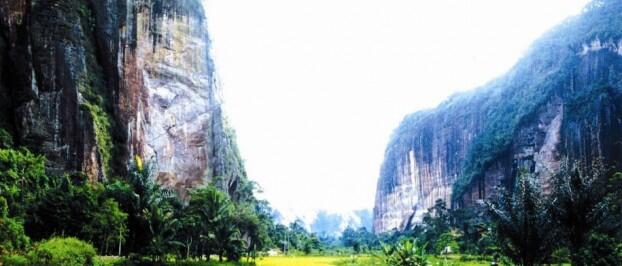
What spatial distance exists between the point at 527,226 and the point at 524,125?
51.7 metres

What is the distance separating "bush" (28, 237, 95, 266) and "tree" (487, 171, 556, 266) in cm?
1451

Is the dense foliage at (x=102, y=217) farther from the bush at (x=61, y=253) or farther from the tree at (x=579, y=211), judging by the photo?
the tree at (x=579, y=211)

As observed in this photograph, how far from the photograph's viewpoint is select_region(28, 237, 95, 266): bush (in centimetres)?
1794

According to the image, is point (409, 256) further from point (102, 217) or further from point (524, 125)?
point (524, 125)

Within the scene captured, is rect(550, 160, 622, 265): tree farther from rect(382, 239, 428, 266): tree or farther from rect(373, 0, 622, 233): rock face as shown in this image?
rect(373, 0, 622, 233): rock face

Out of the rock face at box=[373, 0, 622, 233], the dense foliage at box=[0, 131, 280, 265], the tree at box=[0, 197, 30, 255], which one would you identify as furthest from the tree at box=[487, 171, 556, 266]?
the rock face at box=[373, 0, 622, 233]

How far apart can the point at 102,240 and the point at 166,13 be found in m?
20.9

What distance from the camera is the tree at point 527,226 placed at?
1551 centimetres

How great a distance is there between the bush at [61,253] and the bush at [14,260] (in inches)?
10.8

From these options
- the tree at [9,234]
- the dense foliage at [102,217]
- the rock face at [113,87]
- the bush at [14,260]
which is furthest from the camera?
the rock face at [113,87]

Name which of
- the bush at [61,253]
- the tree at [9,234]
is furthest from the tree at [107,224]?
the tree at [9,234]

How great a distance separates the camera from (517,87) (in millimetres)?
71812

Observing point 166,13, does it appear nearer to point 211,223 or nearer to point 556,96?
point 211,223

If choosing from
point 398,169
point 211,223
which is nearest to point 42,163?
point 211,223
